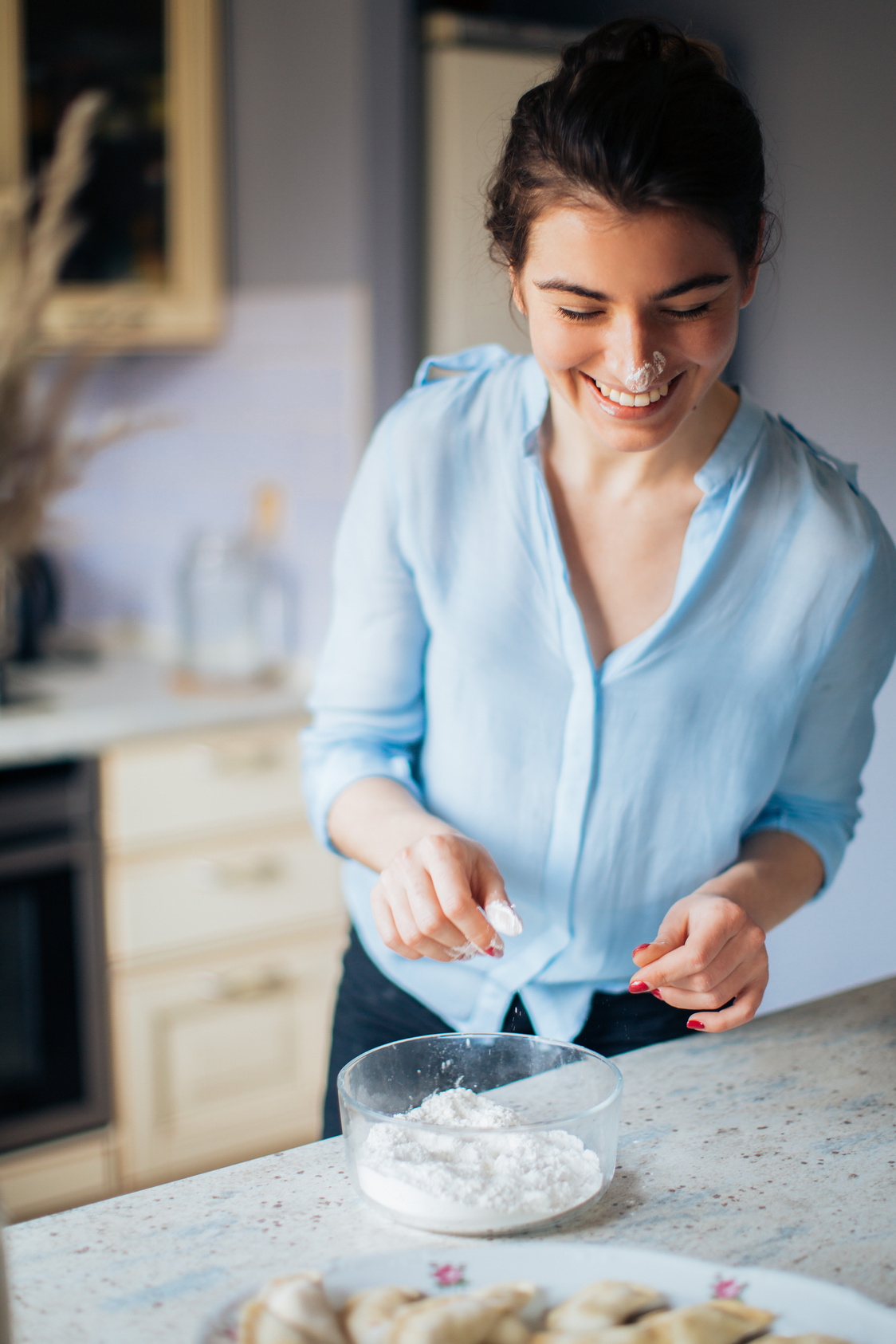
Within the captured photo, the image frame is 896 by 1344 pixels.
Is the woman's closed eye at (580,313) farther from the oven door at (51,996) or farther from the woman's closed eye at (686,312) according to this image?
the oven door at (51,996)

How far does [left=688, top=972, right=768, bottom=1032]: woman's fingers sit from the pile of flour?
0.14m

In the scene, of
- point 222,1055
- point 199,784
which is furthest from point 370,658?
point 222,1055

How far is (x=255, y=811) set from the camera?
6.63ft

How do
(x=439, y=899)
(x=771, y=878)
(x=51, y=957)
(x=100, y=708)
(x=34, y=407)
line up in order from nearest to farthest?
1. (x=34, y=407)
2. (x=439, y=899)
3. (x=771, y=878)
4. (x=51, y=957)
5. (x=100, y=708)

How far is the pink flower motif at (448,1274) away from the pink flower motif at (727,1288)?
0.40 ft

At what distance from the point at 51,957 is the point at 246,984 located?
0.32m

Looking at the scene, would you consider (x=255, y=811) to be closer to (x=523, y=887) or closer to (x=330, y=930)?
(x=330, y=930)

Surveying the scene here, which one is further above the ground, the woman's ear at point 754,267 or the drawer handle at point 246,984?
the woman's ear at point 754,267

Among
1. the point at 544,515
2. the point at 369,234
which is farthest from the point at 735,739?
the point at 369,234

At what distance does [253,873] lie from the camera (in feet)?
6.64

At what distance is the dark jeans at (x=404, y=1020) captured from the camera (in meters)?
1.04

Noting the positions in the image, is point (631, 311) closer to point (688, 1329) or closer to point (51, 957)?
point (688, 1329)

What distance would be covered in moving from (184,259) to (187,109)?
236mm

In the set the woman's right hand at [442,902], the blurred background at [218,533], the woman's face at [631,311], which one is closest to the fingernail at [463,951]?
the woman's right hand at [442,902]
